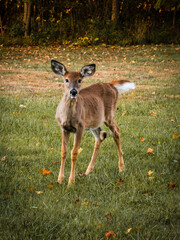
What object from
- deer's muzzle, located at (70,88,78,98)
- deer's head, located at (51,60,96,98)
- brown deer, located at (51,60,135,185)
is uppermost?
deer's head, located at (51,60,96,98)

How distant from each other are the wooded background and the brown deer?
14776 mm

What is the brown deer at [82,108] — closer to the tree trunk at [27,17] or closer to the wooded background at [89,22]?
the wooded background at [89,22]

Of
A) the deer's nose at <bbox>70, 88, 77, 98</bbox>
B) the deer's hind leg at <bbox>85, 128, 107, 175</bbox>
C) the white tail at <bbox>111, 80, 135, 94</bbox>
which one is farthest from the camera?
the white tail at <bbox>111, 80, 135, 94</bbox>

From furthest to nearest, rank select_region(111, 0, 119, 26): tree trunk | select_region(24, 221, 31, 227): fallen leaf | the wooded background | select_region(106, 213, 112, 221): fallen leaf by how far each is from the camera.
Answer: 1. select_region(111, 0, 119, 26): tree trunk
2. the wooded background
3. select_region(106, 213, 112, 221): fallen leaf
4. select_region(24, 221, 31, 227): fallen leaf

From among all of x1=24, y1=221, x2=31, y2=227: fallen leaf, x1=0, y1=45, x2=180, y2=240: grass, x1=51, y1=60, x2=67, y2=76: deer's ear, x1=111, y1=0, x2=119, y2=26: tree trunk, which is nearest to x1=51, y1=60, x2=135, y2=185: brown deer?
x1=51, y1=60, x2=67, y2=76: deer's ear

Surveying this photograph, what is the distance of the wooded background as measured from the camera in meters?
19.8

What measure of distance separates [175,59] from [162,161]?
10.7 metres

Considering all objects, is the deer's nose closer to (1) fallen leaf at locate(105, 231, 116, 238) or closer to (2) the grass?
(2) the grass

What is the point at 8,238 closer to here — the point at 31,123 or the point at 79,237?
the point at 79,237

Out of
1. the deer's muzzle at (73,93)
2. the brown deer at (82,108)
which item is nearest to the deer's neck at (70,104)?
the brown deer at (82,108)

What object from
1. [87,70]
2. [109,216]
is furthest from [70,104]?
[109,216]

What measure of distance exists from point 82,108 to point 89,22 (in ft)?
60.2

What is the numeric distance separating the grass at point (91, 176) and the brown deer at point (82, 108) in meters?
0.35

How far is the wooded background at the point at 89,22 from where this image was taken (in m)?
19.8
